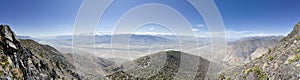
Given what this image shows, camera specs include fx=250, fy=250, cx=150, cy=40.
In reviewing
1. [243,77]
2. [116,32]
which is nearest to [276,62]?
[243,77]

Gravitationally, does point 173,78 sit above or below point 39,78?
below

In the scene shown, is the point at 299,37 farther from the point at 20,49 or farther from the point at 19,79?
the point at 20,49

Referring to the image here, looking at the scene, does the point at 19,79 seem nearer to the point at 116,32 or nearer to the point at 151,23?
the point at 116,32

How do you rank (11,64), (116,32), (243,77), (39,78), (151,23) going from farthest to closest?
(151,23), (116,32), (39,78), (243,77), (11,64)

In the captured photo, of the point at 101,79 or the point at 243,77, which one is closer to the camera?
the point at 243,77

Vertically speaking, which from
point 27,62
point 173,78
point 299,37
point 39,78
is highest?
point 299,37

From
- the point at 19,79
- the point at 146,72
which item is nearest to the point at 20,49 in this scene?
the point at 19,79

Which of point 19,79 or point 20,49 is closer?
point 19,79

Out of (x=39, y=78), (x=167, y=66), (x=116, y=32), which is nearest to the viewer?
(x=39, y=78)

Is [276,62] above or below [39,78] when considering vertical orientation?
above
